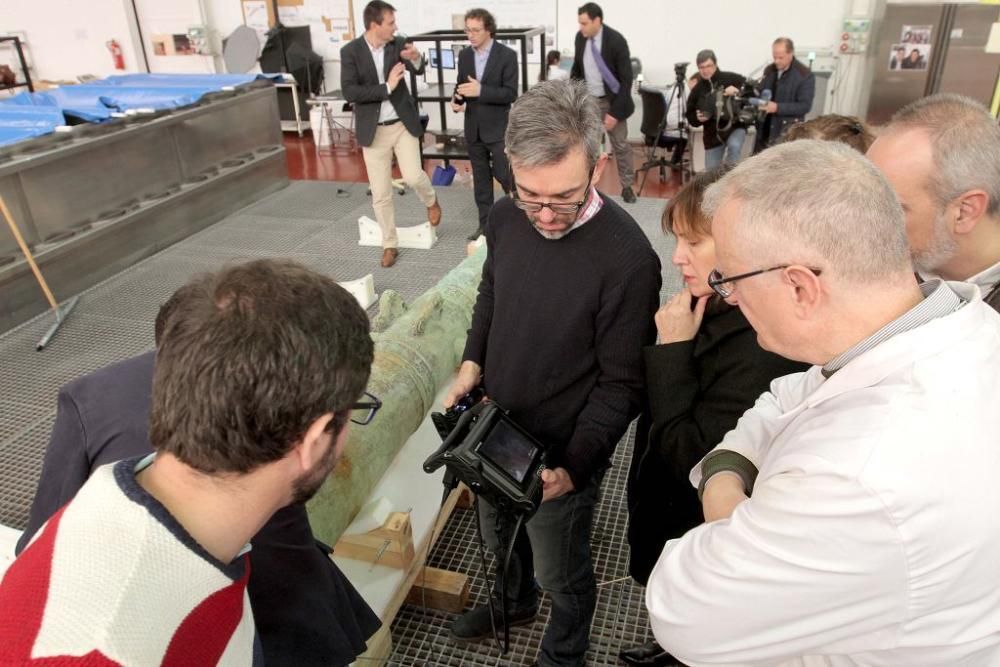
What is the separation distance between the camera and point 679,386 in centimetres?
161

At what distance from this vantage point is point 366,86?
521 centimetres

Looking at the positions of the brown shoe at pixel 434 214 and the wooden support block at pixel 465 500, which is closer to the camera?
the wooden support block at pixel 465 500

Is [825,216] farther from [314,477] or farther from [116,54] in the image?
[116,54]

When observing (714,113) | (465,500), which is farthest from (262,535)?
(714,113)

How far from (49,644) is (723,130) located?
23.6ft

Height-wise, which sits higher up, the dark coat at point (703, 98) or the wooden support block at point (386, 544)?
the dark coat at point (703, 98)

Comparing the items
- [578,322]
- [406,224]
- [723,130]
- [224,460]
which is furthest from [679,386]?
A: [723,130]

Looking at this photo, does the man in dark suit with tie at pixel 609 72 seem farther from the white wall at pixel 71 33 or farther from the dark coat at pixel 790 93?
the white wall at pixel 71 33

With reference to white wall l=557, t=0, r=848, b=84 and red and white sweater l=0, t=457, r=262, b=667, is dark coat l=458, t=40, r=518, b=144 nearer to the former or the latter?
white wall l=557, t=0, r=848, b=84

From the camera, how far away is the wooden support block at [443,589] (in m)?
2.40

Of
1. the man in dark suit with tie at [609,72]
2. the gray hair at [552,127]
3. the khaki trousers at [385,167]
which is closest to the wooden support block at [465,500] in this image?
the gray hair at [552,127]

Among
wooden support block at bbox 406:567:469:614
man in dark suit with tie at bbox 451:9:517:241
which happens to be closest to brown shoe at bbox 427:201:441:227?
man in dark suit with tie at bbox 451:9:517:241

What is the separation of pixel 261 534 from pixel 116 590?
0.53 m

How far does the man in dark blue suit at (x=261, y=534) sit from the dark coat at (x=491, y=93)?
14.8ft
